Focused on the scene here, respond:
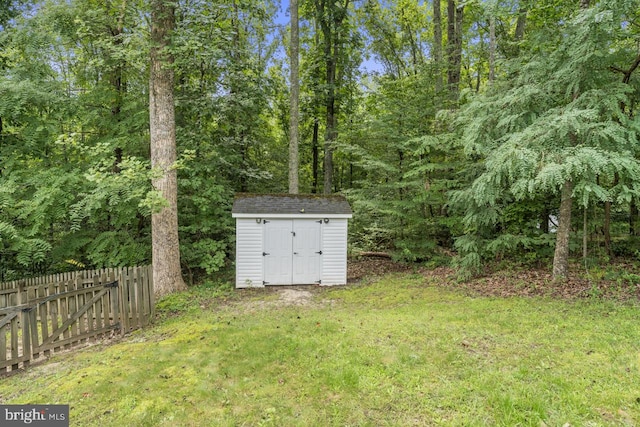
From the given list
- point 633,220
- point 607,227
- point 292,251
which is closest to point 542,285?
point 607,227

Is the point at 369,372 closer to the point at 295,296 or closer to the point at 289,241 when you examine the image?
the point at 295,296

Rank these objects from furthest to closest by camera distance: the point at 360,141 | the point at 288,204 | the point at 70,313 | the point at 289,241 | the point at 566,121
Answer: the point at 360,141, the point at 288,204, the point at 289,241, the point at 566,121, the point at 70,313

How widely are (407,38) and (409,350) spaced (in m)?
17.1

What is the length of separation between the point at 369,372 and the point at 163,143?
244 inches

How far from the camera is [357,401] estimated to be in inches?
119

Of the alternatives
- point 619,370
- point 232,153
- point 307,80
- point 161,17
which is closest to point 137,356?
point 619,370

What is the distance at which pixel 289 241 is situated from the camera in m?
8.52

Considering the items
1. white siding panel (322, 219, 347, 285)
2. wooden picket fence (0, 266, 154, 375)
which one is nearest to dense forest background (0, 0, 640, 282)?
white siding panel (322, 219, 347, 285)

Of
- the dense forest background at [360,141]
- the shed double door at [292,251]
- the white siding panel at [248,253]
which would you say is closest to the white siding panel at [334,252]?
the shed double door at [292,251]

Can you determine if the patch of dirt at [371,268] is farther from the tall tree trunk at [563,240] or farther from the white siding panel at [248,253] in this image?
the tall tree trunk at [563,240]

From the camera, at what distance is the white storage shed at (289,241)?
834 centimetres

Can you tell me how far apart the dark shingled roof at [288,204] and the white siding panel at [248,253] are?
1.16ft

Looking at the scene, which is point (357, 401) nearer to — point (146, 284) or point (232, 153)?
point (146, 284)

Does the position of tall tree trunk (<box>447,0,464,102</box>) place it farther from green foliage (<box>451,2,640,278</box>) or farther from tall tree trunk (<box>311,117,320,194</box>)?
tall tree trunk (<box>311,117,320,194</box>)
